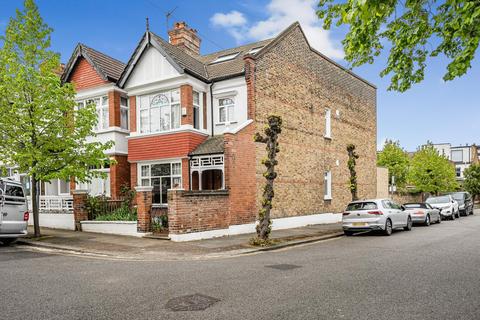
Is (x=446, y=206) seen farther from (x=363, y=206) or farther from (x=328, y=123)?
(x=363, y=206)

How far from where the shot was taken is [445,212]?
25797mm

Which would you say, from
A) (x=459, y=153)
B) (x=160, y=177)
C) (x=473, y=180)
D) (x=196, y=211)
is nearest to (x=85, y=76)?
(x=160, y=177)

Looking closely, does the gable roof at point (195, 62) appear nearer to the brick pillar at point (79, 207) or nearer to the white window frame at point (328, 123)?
the white window frame at point (328, 123)

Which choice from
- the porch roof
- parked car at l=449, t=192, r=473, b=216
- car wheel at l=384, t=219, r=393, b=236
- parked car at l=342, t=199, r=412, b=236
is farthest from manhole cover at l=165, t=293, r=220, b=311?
parked car at l=449, t=192, r=473, b=216

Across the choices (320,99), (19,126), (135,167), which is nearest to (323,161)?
(320,99)

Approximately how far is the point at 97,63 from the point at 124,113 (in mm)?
2937

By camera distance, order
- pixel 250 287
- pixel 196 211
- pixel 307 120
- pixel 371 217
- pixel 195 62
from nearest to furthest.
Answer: pixel 250 287
pixel 196 211
pixel 371 217
pixel 195 62
pixel 307 120

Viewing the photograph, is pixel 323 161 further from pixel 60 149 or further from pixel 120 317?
pixel 120 317

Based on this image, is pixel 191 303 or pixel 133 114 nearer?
pixel 191 303

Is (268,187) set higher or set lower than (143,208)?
higher

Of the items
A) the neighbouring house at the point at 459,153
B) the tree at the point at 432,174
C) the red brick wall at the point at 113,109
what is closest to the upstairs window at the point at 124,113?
the red brick wall at the point at 113,109

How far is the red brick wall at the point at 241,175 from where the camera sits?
607 inches

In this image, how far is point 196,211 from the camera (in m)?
13.8

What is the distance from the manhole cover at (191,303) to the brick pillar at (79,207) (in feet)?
39.0
